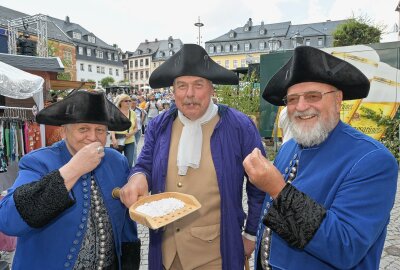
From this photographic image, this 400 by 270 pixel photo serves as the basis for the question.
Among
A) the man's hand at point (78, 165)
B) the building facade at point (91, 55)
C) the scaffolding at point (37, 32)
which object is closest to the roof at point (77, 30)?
the building facade at point (91, 55)

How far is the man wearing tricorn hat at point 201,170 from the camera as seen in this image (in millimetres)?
2137

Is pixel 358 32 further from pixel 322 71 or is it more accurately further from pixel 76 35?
pixel 76 35

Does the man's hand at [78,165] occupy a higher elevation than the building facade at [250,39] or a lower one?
lower

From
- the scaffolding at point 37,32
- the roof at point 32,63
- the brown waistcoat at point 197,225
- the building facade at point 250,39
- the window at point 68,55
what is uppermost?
the building facade at point 250,39

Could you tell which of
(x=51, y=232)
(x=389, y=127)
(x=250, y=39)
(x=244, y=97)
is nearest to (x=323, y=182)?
(x=51, y=232)

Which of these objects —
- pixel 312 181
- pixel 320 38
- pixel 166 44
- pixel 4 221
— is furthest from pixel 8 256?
pixel 166 44

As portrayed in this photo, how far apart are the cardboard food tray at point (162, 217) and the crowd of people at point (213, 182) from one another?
13 centimetres

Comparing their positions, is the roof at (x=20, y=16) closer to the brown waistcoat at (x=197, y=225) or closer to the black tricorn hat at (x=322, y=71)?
the brown waistcoat at (x=197, y=225)

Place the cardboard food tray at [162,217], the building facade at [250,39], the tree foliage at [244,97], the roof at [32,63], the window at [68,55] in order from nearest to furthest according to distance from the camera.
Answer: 1. the cardboard food tray at [162,217]
2. the roof at [32,63]
3. the tree foliage at [244,97]
4. the window at [68,55]
5. the building facade at [250,39]

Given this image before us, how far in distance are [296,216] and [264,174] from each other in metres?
0.21

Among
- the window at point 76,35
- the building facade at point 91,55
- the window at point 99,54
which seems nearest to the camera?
the building facade at point 91,55

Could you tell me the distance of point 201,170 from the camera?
7.21ft

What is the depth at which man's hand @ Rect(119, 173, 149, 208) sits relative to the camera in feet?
6.02

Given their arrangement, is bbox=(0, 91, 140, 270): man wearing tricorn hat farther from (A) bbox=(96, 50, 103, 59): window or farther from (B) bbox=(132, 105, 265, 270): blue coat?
(A) bbox=(96, 50, 103, 59): window
